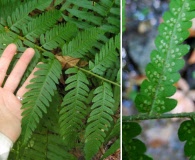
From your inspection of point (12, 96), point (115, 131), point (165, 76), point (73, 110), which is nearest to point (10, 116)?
point (12, 96)

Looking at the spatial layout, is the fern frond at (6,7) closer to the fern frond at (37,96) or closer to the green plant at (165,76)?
the fern frond at (37,96)

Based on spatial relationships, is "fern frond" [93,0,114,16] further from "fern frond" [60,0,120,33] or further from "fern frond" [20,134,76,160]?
"fern frond" [20,134,76,160]

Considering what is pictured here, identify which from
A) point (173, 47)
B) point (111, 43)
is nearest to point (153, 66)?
point (173, 47)

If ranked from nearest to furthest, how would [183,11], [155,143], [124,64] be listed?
[183,11]
[124,64]
[155,143]

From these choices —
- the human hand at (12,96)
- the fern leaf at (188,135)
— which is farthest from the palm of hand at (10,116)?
the fern leaf at (188,135)

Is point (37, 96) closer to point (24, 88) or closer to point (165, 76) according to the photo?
point (24, 88)

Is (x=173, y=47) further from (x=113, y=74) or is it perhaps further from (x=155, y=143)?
(x=155, y=143)

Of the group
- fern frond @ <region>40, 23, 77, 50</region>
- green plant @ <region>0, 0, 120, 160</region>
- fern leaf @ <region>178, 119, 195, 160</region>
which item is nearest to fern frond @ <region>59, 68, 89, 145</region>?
green plant @ <region>0, 0, 120, 160</region>
